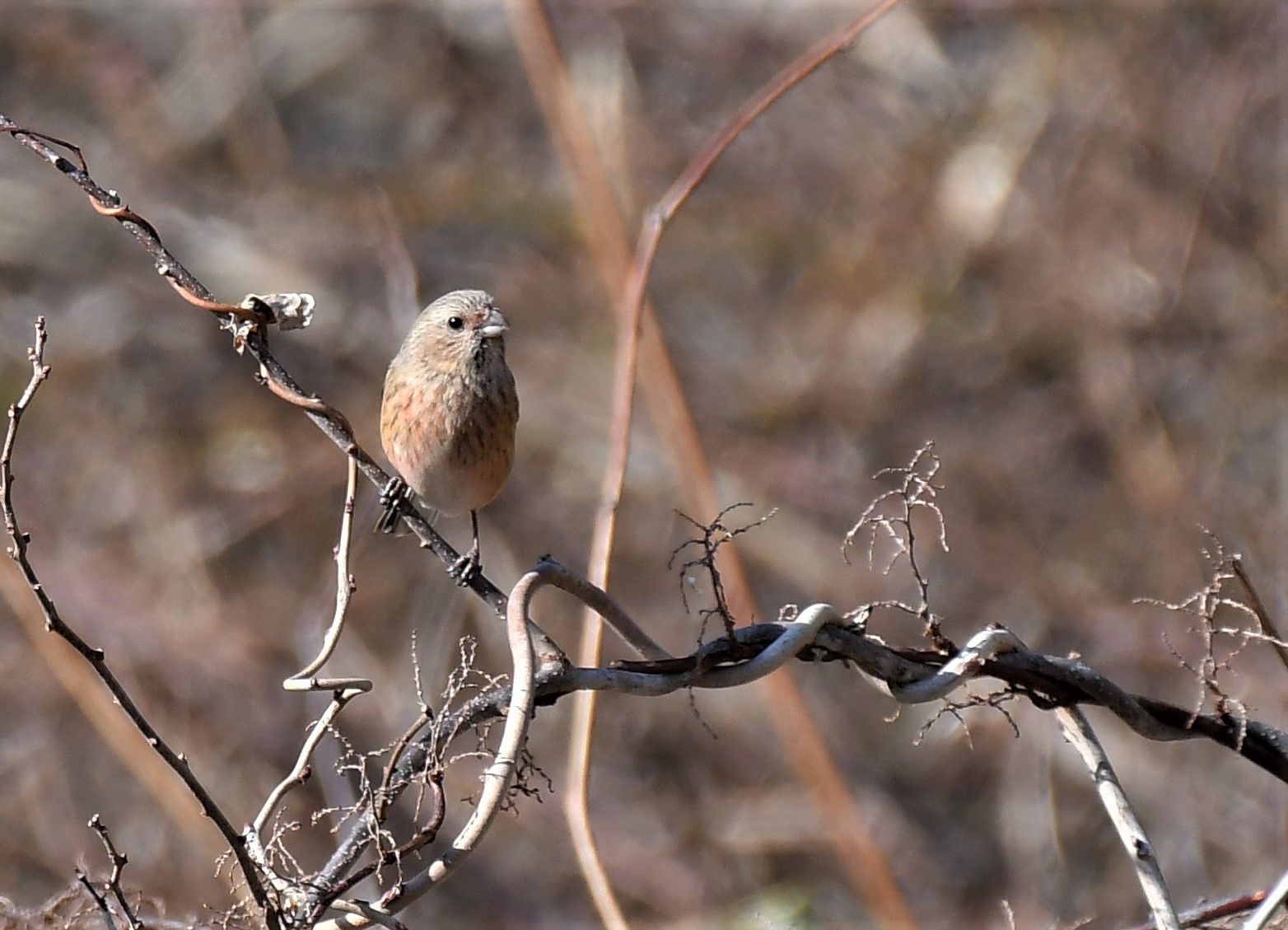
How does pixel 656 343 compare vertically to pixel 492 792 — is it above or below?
above

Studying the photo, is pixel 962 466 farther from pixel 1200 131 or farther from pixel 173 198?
pixel 173 198

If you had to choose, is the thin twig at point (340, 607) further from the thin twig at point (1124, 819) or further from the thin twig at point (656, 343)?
the thin twig at point (1124, 819)

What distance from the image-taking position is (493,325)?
4.84m

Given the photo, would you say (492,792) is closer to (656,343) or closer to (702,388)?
(656,343)

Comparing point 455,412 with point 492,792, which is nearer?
point 492,792

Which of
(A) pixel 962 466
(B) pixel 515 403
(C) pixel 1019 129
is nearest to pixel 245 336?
(B) pixel 515 403

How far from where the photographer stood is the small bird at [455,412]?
4699mm

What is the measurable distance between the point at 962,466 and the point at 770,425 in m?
1.11

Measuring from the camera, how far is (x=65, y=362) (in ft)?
31.3

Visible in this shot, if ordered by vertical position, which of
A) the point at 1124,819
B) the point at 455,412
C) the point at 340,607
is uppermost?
the point at 455,412

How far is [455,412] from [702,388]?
4.85 metres

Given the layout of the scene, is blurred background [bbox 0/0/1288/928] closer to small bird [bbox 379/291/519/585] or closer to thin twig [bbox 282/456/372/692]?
small bird [bbox 379/291/519/585]

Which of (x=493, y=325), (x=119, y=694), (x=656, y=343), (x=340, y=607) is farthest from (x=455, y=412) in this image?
(x=119, y=694)

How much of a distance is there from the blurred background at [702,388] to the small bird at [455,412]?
8.37ft
